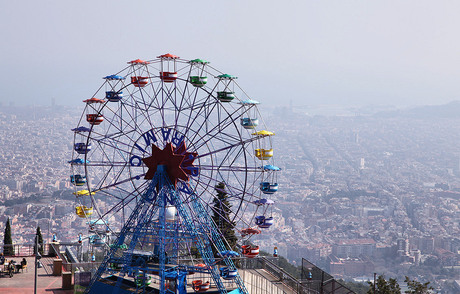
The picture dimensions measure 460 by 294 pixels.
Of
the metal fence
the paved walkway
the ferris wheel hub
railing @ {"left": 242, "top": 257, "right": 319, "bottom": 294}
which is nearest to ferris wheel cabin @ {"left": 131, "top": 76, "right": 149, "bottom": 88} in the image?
the ferris wheel hub

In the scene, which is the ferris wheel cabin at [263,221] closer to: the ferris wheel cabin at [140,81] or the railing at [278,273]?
the railing at [278,273]

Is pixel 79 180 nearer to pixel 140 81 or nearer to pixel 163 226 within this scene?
pixel 140 81

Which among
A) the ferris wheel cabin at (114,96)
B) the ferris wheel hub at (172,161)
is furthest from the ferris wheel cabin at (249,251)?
the ferris wheel cabin at (114,96)

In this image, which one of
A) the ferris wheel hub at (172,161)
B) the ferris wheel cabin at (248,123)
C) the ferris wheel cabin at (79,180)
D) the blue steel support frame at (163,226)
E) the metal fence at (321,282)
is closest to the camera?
the metal fence at (321,282)

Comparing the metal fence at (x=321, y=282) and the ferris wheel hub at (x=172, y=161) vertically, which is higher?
the ferris wheel hub at (x=172, y=161)

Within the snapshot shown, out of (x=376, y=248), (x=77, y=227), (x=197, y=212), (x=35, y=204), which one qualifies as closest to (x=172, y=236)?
(x=197, y=212)

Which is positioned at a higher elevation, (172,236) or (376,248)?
(172,236)

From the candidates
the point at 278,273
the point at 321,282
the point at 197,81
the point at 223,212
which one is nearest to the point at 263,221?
the point at 278,273

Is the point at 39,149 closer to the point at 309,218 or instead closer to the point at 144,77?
the point at 309,218

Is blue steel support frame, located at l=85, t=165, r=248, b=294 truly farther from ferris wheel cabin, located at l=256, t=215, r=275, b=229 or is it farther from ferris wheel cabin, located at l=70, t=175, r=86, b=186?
ferris wheel cabin, located at l=70, t=175, r=86, b=186
